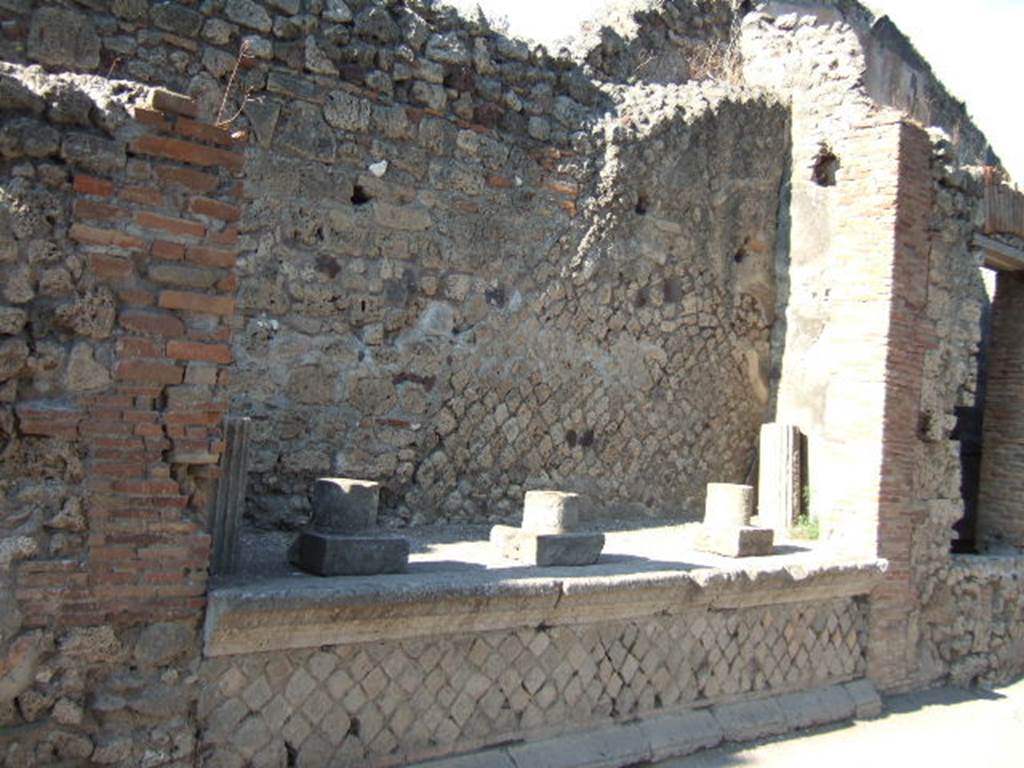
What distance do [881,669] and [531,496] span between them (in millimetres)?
2913

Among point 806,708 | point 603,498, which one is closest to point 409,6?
point 603,498

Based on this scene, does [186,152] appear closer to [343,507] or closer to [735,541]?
[343,507]

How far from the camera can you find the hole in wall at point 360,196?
5309 millimetres

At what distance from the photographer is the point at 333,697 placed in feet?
12.2

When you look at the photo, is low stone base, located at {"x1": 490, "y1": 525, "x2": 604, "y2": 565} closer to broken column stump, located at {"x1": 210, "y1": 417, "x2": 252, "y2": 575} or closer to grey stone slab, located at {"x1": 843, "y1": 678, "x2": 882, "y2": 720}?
broken column stump, located at {"x1": 210, "y1": 417, "x2": 252, "y2": 575}

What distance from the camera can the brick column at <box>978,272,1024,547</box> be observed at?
8.08m

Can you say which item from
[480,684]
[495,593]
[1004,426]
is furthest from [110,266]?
[1004,426]

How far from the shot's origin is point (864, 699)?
19.4 ft

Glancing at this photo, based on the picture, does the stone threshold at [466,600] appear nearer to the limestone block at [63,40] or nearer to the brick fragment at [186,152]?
the brick fragment at [186,152]

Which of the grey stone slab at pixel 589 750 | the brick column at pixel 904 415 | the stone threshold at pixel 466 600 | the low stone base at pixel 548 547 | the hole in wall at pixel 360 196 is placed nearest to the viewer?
the stone threshold at pixel 466 600

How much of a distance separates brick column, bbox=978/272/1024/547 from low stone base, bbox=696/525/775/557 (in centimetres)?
349

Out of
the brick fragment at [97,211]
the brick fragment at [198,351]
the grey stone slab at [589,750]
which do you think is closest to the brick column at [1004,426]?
the grey stone slab at [589,750]

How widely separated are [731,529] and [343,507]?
238 cm

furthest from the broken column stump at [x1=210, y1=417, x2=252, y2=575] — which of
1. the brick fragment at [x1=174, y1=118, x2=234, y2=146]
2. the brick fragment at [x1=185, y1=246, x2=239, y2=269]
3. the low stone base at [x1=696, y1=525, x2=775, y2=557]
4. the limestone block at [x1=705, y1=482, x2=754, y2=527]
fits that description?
the limestone block at [x1=705, y1=482, x2=754, y2=527]
